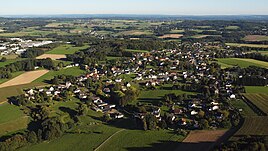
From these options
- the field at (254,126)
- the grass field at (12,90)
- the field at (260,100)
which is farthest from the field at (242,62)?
the grass field at (12,90)

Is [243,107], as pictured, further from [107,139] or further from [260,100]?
[107,139]

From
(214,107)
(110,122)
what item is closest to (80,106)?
(110,122)

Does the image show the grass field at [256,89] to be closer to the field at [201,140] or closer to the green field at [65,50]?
the field at [201,140]

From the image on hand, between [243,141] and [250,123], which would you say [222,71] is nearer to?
[250,123]

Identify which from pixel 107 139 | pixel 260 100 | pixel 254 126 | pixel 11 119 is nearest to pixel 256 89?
pixel 260 100

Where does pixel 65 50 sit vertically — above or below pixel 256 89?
below
